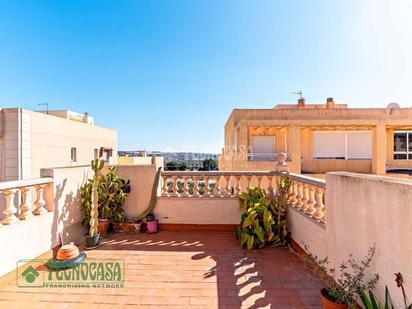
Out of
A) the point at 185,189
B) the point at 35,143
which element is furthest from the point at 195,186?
the point at 35,143

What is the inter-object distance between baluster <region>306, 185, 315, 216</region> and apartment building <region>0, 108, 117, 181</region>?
6309 mm

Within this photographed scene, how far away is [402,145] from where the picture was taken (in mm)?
12625

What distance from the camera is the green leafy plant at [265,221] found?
12.9ft

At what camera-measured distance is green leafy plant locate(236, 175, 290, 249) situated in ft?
12.9

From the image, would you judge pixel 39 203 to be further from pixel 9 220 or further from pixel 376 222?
pixel 376 222

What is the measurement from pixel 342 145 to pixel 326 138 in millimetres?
1138

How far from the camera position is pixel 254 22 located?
24.9 ft

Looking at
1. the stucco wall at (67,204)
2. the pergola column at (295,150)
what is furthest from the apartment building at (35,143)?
the pergola column at (295,150)

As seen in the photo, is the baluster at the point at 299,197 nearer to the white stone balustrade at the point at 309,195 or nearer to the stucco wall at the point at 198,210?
the white stone balustrade at the point at 309,195

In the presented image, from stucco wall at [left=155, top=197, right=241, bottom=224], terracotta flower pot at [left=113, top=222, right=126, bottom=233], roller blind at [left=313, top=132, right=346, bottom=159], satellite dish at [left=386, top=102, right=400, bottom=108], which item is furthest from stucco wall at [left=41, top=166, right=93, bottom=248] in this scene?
satellite dish at [left=386, top=102, right=400, bottom=108]

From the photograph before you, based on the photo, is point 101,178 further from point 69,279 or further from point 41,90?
point 41,90

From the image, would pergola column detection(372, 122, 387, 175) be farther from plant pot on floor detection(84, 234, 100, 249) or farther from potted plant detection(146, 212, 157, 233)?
plant pot on floor detection(84, 234, 100, 249)

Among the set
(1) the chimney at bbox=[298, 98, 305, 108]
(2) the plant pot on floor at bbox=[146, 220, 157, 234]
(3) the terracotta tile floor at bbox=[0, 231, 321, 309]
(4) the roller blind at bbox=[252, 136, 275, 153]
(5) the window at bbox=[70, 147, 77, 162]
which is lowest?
(3) the terracotta tile floor at bbox=[0, 231, 321, 309]

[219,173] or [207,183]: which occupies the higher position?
[219,173]
